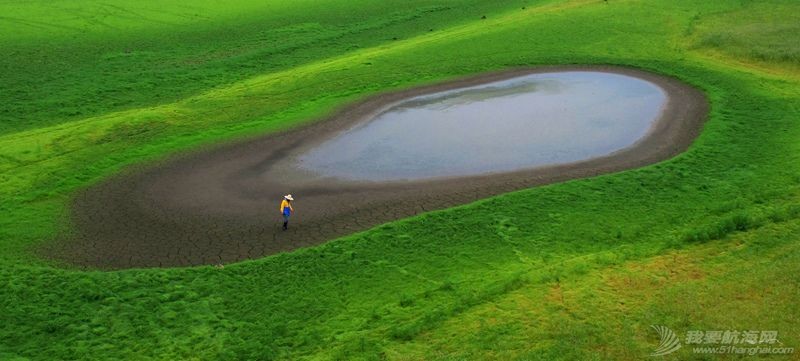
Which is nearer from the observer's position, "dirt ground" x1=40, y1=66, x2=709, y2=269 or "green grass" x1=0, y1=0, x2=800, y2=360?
"green grass" x1=0, y1=0, x2=800, y2=360

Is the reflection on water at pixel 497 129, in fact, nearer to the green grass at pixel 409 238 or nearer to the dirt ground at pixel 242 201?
the dirt ground at pixel 242 201

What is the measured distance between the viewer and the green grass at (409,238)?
61.2 ft

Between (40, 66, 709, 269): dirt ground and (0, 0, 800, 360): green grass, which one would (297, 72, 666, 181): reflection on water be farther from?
(0, 0, 800, 360): green grass

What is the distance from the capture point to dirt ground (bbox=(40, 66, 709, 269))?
23.4m

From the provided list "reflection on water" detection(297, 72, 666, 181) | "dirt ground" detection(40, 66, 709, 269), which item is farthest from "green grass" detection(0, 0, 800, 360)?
"reflection on water" detection(297, 72, 666, 181)

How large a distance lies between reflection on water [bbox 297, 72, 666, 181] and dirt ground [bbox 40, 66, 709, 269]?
3.69ft

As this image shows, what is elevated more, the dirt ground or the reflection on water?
the reflection on water

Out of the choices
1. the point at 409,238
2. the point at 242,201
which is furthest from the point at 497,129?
the point at 242,201

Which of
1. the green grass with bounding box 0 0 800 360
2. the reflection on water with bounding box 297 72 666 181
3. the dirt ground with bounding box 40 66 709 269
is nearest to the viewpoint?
the green grass with bounding box 0 0 800 360

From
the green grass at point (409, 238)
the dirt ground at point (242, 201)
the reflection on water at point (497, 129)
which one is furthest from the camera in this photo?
the reflection on water at point (497, 129)

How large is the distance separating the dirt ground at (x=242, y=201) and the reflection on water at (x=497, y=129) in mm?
1125

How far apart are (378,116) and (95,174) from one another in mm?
14617

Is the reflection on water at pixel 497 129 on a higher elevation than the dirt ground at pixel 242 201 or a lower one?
higher

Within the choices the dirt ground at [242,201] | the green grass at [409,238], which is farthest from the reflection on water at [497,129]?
the green grass at [409,238]
